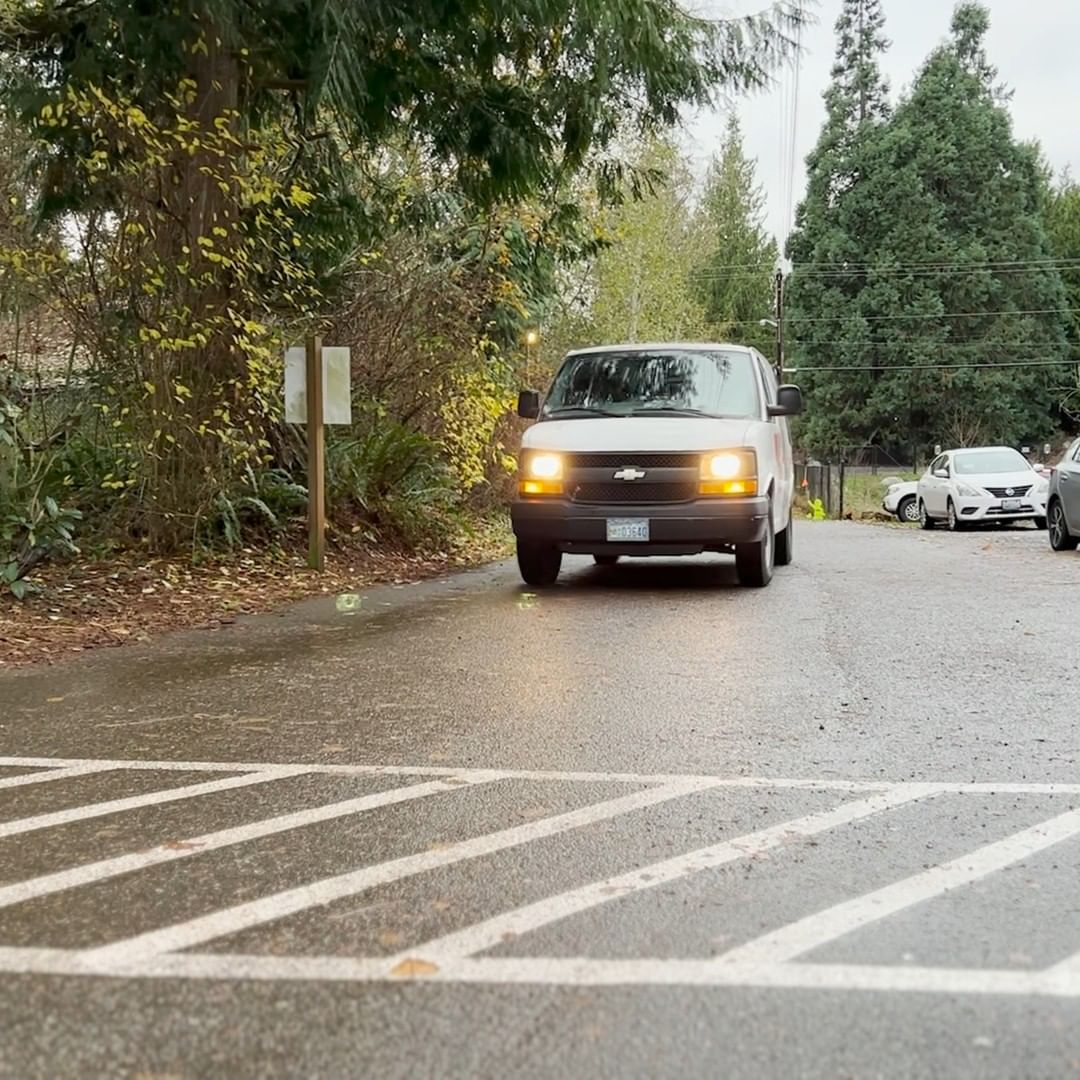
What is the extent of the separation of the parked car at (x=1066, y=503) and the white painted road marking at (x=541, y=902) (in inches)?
414

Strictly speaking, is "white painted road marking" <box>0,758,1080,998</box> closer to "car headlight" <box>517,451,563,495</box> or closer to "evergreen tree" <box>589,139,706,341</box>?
"car headlight" <box>517,451,563,495</box>

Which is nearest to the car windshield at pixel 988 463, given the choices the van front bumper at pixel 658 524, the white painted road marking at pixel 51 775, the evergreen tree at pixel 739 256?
the van front bumper at pixel 658 524

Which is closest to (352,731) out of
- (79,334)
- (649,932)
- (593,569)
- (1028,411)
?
(649,932)

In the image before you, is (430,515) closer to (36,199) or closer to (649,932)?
(36,199)

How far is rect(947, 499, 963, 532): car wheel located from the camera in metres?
22.4

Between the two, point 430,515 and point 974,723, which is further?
point 430,515

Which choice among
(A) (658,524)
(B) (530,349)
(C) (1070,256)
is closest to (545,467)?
(A) (658,524)

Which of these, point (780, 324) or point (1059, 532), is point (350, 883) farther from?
point (780, 324)

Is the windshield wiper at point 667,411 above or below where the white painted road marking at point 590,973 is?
above

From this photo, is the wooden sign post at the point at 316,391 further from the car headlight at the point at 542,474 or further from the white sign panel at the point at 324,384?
the car headlight at the point at 542,474

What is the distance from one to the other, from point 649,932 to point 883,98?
196 ft

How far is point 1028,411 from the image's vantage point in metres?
50.6

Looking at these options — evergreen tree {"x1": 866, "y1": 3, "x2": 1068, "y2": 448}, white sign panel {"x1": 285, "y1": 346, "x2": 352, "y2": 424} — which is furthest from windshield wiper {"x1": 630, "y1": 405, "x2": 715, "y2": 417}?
evergreen tree {"x1": 866, "y1": 3, "x2": 1068, "y2": 448}

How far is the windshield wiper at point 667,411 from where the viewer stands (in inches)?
378
